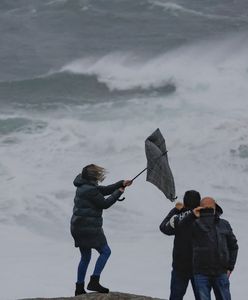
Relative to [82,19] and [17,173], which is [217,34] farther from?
[17,173]

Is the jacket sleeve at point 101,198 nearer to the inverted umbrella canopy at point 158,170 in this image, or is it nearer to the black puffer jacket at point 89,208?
the black puffer jacket at point 89,208

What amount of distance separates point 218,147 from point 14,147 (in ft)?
14.1

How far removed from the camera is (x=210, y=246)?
6.47 m

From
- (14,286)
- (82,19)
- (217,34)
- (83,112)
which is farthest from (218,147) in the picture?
(82,19)

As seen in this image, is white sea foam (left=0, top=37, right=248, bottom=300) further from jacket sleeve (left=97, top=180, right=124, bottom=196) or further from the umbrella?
the umbrella

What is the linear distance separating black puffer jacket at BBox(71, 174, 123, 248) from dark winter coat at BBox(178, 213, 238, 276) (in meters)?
1.01

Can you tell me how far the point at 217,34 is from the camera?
98.3 feet

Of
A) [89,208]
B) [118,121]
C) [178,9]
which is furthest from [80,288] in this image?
[178,9]

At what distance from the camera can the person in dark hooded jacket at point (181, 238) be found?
663 centimetres

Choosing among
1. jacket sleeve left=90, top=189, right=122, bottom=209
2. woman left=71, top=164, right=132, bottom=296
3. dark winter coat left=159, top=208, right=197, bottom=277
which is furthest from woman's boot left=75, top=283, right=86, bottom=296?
dark winter coat left=159, top=208, right=197, bottom=277

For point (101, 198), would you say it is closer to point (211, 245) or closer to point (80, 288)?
point (80, 288)

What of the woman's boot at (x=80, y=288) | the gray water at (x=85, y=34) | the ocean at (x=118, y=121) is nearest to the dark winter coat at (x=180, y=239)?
the woman's boot at (x=80, y=288)

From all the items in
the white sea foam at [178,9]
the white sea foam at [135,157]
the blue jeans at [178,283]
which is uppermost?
the blue jeans at [178,283]

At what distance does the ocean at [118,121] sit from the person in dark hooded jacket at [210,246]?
15.9 feet
